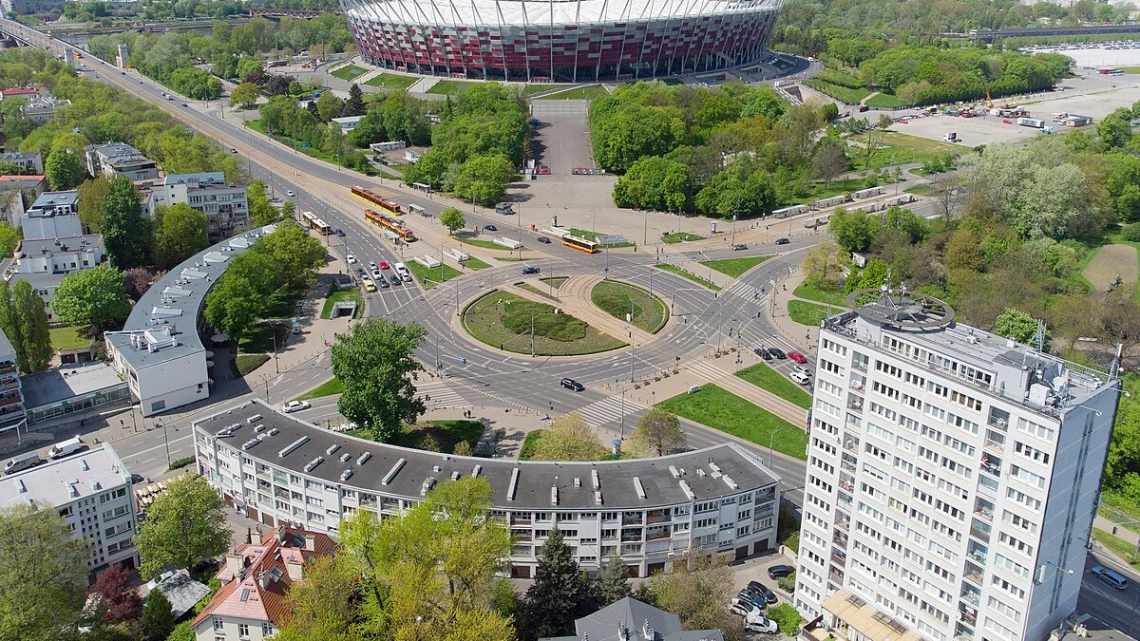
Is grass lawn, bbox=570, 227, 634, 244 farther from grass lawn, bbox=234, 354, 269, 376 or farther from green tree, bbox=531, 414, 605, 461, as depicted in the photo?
green tree, bbox=531, 414, 605, 461

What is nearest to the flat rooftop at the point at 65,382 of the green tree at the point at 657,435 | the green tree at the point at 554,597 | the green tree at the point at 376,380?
the green tree at the point at 376,380

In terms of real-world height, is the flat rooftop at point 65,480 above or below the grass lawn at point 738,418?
above

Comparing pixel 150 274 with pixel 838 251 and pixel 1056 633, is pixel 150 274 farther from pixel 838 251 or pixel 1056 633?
pixel 1056 633

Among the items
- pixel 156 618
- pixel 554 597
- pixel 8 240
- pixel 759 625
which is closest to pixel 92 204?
pixel 8 240

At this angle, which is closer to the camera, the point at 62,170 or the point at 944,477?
the point at 944,477

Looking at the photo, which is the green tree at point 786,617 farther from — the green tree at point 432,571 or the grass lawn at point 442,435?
the grass lawn at point 442,435

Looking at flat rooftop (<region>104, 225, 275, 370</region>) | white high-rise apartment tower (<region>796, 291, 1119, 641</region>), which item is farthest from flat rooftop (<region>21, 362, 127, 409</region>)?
white high-rise apartment tower (<region>796, 291, 1119, 641</region>)

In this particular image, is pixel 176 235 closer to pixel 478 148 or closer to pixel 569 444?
pixel 478 148
